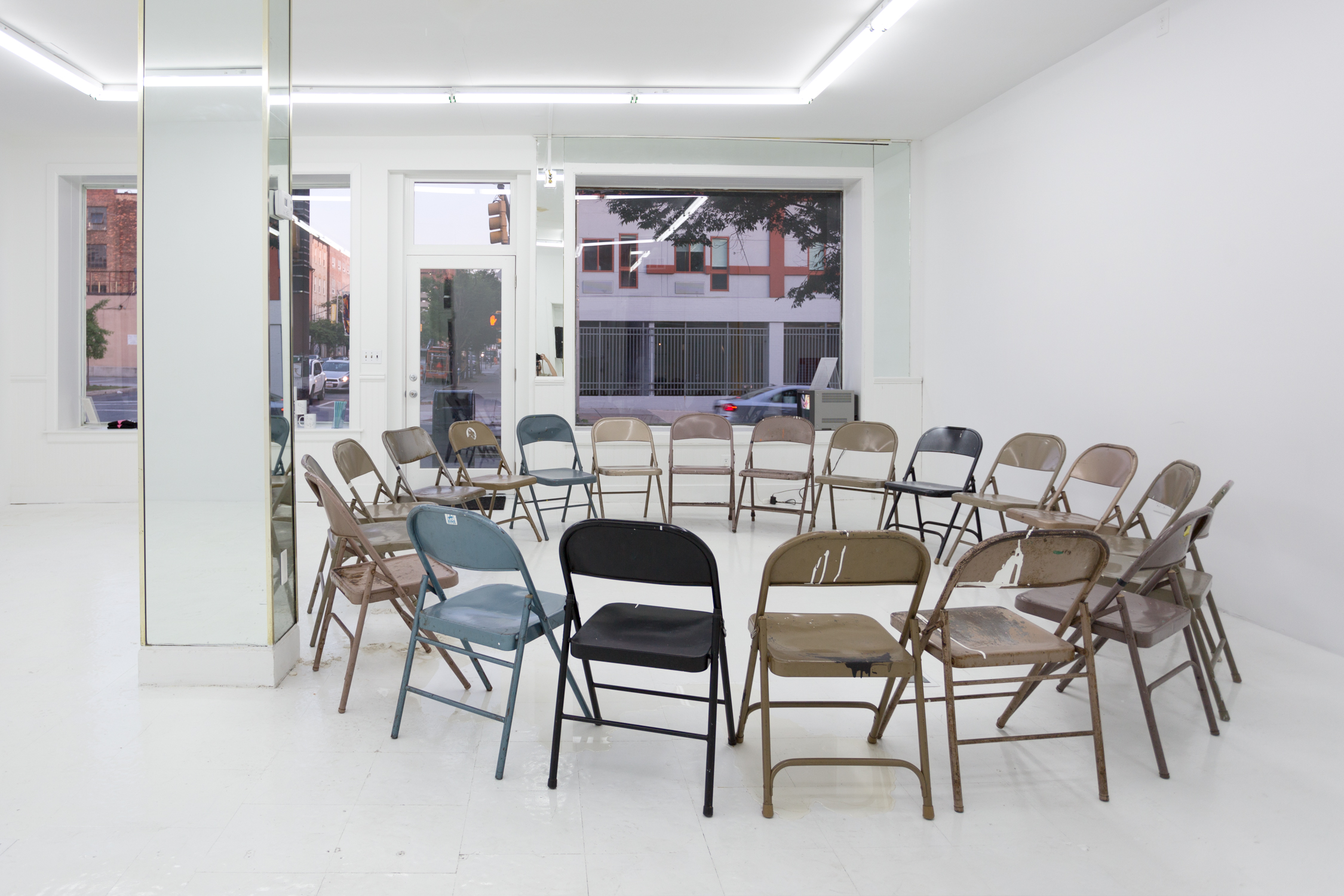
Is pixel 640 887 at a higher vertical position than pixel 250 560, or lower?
lower

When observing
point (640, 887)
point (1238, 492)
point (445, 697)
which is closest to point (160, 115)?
point (445, 697)

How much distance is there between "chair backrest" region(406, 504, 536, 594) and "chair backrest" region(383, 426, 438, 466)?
8.64ft

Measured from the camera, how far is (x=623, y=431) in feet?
21.3

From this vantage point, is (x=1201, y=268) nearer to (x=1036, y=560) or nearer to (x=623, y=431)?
(x=1036, y=560)

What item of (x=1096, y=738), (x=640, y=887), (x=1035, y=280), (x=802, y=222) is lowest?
(x=640, y=887)

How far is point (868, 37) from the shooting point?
493 centimetres

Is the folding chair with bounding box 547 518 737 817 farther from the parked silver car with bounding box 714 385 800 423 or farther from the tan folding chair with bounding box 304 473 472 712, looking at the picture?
the parked silver car with bounding box 714 385 800 423

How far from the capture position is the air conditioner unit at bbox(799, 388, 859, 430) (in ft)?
24.2

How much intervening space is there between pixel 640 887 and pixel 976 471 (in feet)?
17.7

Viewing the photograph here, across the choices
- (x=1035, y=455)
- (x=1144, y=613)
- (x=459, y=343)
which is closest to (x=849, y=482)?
(x=1035, y=455)

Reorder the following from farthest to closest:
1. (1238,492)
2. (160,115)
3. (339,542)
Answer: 1. (1238,492)
2. (339,542)
3. (160,115)

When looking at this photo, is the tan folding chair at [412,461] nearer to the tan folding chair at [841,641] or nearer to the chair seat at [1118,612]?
the tan folding chair at [841,641]

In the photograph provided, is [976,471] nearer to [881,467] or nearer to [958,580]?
[881,467]

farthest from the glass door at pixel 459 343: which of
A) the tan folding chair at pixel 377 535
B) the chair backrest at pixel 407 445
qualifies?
the tan folding chair at pixel 377 535
